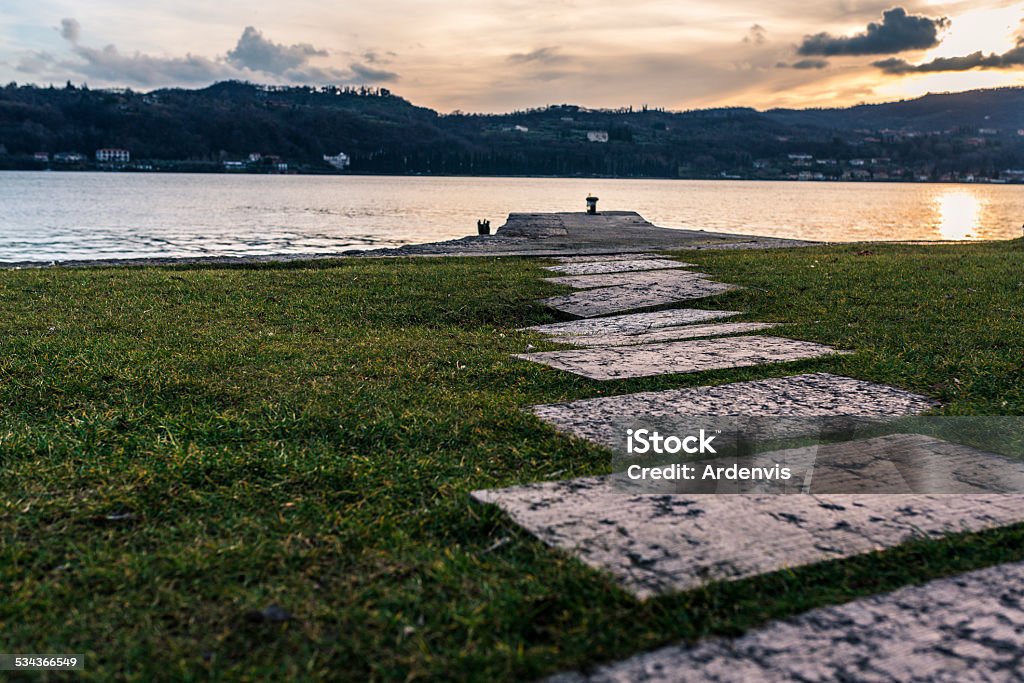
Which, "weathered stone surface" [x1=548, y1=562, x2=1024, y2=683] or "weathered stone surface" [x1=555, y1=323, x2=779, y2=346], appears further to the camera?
"weathered stone surface" [x1=555, y1=323, x2=779, y2=346]

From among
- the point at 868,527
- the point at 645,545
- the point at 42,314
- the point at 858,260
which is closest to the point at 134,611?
the point at 645,545

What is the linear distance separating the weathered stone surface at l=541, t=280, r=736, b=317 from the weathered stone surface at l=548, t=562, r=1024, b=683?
506cm

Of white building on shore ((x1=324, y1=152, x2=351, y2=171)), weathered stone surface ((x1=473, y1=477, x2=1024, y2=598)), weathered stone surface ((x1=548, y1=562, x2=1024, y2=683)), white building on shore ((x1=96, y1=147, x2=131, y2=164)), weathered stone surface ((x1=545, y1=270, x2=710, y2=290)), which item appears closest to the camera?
weathered stone surface ((x1=548, y1=562, x2=1024, y2=683))

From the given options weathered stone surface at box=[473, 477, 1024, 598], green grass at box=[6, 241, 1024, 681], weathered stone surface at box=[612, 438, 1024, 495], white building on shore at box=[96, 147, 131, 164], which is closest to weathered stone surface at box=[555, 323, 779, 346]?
green grass at box=[6, 241, 1024, 681]

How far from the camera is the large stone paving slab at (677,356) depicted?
15.3 feet

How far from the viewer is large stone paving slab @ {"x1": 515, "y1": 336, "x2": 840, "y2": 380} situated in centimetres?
466

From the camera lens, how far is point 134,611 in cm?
206

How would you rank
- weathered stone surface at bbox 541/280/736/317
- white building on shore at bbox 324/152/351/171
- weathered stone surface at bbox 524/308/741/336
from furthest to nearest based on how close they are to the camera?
white building on shore at bbox 324/152/351/171 → weathered stone surface at bbox 541/280/736/317 → weathered stone surface at bbox 524/308/741/336

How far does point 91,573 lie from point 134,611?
10.8 inches

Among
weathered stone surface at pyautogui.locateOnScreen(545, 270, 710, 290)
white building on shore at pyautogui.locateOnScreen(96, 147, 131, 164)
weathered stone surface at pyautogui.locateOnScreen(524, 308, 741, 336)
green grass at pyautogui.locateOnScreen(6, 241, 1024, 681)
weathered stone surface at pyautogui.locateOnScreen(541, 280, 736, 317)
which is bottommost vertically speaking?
green grass at pyautogui.locateOnScreen(6, 241, 1024, 681)

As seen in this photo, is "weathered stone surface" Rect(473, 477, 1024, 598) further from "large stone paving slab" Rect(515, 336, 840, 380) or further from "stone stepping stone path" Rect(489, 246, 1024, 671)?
"large stone paving slab" Rect(515, 336, 840, 380)

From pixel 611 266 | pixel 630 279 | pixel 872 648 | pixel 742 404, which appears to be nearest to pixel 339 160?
pixel 611 266

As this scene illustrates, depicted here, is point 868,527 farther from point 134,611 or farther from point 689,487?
point 134,611

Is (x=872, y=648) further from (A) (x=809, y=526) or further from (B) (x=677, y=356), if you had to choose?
(B) (x=677, y=356)
